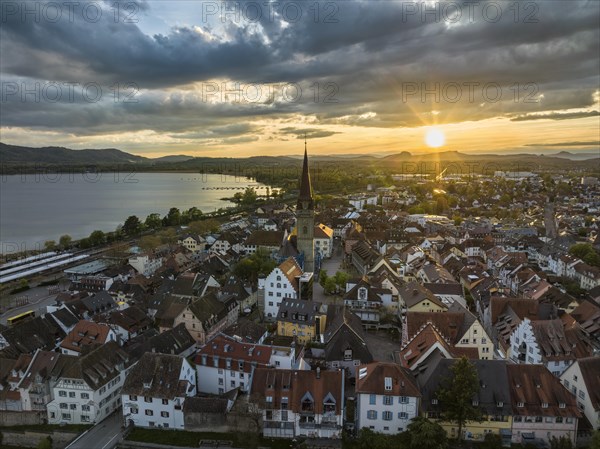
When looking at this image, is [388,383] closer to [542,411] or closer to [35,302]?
[542,411]

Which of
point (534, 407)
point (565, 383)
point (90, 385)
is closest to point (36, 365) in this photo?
point (90, 385)

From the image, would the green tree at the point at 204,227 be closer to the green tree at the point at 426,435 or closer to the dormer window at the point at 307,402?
the dormer window at the point at 307,402

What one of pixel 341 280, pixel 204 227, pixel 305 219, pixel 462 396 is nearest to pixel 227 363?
pixel 462 396

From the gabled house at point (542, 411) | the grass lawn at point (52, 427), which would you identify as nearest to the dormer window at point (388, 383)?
the gabled house at point (542, 411)

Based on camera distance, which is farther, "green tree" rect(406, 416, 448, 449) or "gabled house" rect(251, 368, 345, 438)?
"gabled house" rect(251, 368, 345, 438)

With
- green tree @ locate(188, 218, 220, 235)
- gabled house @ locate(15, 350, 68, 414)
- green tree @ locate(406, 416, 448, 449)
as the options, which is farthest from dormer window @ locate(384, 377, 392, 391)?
green tree @ locate(188, 218, 220, 235)

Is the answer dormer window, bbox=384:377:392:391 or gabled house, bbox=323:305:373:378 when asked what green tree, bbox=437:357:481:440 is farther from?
gabled house, bbox=323:305:373:378
